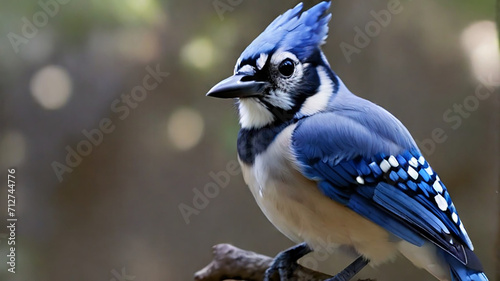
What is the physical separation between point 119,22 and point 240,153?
748mm

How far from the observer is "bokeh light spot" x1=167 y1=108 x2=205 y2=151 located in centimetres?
156

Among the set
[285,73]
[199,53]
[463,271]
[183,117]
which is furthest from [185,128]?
[463,271]

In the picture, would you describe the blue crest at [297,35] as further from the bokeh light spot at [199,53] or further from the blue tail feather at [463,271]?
the bokeh light spot at [199,53]

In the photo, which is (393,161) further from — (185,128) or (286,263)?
(185,128)

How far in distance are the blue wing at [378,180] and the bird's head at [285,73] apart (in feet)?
0.15

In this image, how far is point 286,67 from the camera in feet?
3.05

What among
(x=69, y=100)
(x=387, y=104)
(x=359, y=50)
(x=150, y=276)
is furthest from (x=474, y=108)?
(x=69, y=100)

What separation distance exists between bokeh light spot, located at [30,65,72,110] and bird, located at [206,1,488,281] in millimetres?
740

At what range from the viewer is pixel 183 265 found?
5.10 ft

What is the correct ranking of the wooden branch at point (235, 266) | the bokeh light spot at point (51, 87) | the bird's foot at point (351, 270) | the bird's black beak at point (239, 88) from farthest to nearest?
the bokeh light spot at point (51, 87), the wooden branch at point (235, 266), the bird's foot at point (351, 270), the bird's black beak at point (239, 88)

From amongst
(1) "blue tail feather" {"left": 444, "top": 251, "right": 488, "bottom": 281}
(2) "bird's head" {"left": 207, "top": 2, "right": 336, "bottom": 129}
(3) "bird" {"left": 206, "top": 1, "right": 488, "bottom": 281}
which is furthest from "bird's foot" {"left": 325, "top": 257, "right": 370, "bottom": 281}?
(2) "bird's head" {"left": 207, "top": 2, "right": 336, "bottom": 129}

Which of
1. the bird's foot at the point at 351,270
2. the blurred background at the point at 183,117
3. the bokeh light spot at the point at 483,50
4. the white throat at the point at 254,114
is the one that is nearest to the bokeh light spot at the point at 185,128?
the blurred background at the point at 183,117

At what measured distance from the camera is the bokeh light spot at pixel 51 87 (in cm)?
147

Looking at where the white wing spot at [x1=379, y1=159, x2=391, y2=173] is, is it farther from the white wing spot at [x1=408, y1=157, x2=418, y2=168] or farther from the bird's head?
the bird's head
